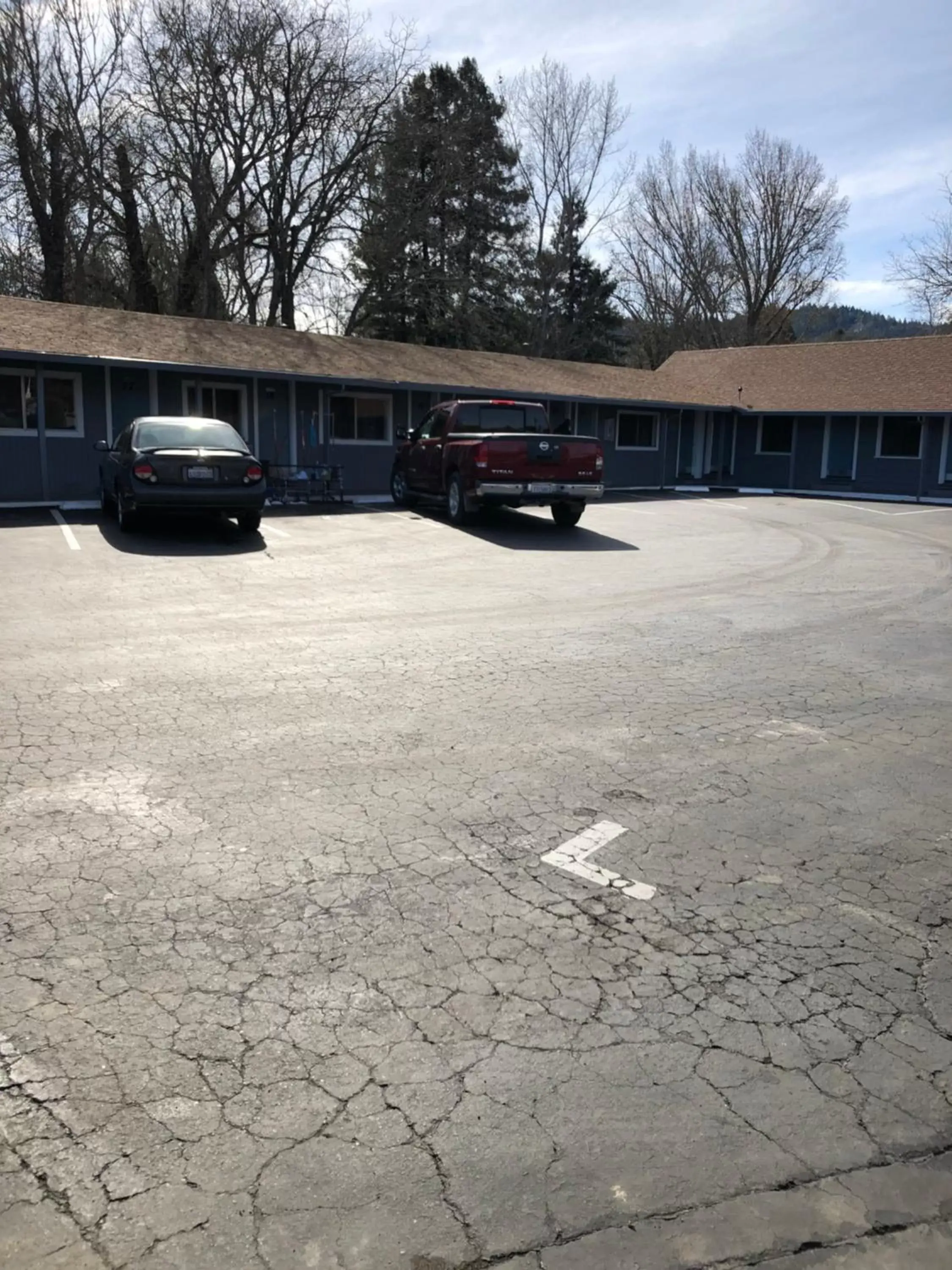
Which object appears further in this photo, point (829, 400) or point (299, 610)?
point (829, 400)

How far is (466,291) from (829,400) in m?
16.8

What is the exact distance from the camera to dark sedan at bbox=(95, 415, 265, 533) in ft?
44.3

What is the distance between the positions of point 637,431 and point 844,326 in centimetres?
3549

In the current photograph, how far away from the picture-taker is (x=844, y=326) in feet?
191

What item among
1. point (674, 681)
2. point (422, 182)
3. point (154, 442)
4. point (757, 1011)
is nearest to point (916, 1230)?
point (757, 1011)

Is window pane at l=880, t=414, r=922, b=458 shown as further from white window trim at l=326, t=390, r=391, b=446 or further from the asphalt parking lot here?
the asphalt parking lot

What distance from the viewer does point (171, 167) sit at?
32.4 meters

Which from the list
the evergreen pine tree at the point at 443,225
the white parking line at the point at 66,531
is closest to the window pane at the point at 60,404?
the white parking line at the point at 66,531

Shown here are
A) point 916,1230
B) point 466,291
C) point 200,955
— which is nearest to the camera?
point 916,1230

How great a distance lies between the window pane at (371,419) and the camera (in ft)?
75.9

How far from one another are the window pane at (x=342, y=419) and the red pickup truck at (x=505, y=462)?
16.8 feet

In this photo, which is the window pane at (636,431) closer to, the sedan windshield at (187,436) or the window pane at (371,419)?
the window pane at (371,419)

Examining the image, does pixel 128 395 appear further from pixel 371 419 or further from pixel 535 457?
pixel 535 457

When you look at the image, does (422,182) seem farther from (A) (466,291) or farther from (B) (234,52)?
(B) (234,52)
